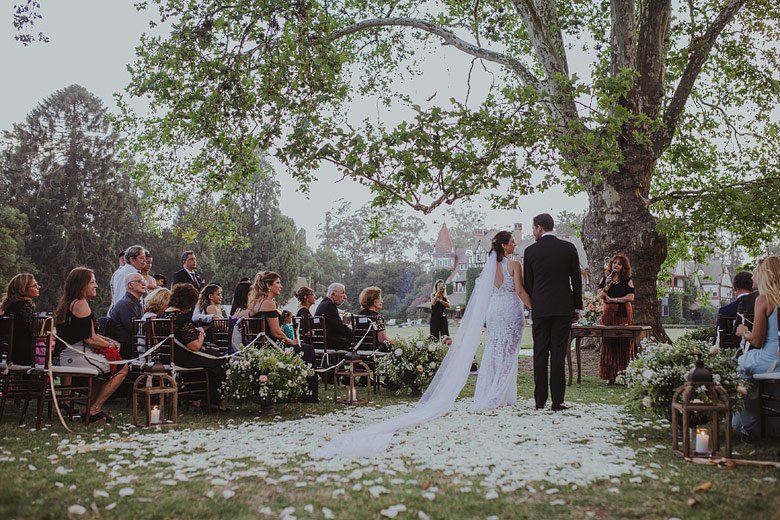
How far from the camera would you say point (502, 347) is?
8.87m

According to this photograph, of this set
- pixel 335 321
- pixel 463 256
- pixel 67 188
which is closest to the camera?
pixel 335 321

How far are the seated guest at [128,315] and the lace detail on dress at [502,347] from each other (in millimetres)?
4421

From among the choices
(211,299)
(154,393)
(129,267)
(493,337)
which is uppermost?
(129,267)

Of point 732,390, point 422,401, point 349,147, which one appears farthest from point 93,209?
point 732,390

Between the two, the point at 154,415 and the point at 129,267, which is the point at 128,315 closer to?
the point at 154,415

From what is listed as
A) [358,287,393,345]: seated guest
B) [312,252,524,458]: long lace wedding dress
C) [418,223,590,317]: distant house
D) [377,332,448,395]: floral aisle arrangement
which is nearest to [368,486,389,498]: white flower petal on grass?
[312,252,524,458]: long lace wedding dress

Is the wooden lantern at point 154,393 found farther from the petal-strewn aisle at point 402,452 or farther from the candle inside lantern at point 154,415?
the petal-strewn aisle at point 402,452

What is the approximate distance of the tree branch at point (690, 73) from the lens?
1462 centimetres

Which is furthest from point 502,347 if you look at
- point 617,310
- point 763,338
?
point 763,338

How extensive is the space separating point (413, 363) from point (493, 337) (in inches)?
58.0

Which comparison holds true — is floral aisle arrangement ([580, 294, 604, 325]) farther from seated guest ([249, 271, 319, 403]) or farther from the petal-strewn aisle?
seated guest ([249, 271, 319, 403])

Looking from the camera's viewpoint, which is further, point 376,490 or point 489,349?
point 489,349

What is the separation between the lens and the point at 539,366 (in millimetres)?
8477

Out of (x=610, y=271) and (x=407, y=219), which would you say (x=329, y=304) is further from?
(x=407, y=219)
